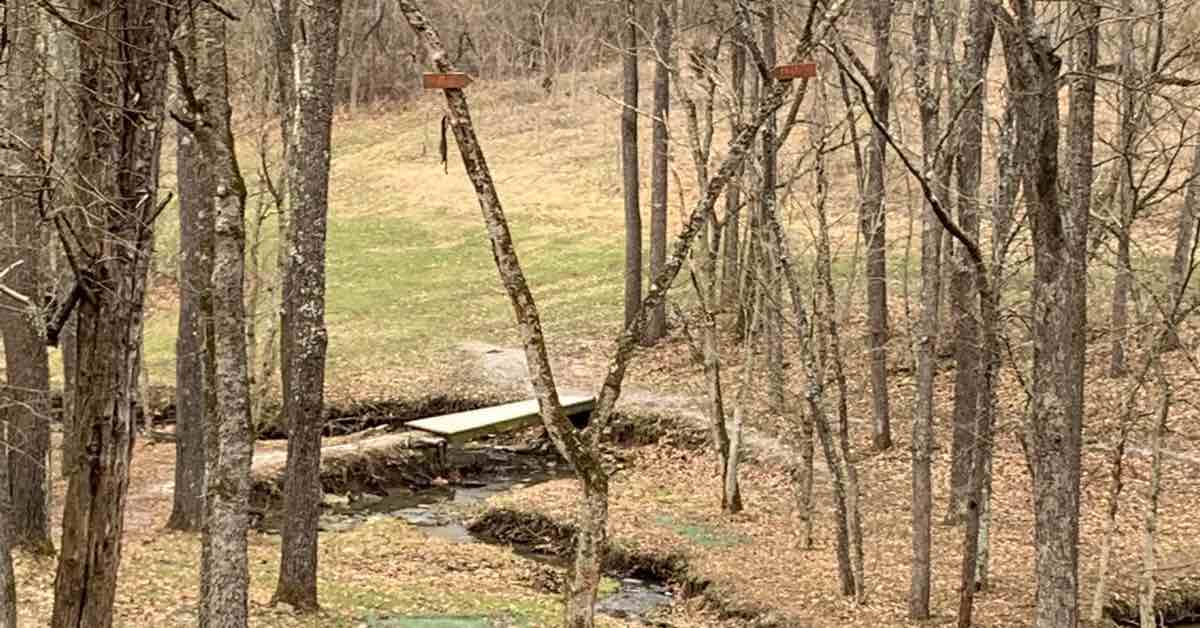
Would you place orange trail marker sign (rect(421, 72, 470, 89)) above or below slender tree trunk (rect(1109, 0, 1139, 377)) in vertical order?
above

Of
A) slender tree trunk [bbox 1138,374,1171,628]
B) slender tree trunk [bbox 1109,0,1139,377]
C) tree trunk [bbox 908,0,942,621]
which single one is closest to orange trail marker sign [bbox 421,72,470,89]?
slender tree trunk [bbox 1109,0,1139,377]

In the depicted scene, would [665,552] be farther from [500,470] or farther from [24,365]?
[24,365]

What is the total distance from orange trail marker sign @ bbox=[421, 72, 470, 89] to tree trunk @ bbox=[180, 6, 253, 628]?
1812 millimetres

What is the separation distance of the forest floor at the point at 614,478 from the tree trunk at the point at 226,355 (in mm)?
2189

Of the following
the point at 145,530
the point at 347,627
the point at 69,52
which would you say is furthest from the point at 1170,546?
the point at 69,52

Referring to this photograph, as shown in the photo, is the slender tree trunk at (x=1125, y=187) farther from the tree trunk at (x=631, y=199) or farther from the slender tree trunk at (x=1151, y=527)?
the tree trunk at (x=631, y=199)

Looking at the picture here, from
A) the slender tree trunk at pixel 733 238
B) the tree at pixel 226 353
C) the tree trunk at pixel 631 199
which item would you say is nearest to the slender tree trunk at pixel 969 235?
the tree at pixel 226 353

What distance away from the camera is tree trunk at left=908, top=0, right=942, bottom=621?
1087 centimetres

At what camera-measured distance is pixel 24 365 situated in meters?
11.7

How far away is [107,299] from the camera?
6.93 meters

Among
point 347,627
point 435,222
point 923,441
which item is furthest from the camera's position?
point 435,222

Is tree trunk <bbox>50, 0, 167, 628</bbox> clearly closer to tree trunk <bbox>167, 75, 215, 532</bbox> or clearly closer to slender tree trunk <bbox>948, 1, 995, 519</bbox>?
tree trunk <bbox>167, 75, 215, 532</bbox>

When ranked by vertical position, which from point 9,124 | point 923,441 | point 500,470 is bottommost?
point 500,470

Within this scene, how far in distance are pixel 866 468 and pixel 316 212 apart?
34.0ft
